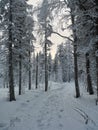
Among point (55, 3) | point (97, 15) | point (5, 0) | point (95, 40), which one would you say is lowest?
point (95, 40)

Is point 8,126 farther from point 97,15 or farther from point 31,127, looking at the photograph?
point 97,15

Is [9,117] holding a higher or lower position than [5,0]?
lower

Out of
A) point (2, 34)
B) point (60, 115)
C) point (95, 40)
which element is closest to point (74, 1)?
point (95, 40)

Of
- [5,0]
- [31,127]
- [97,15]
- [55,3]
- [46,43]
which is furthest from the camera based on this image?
[46,43]

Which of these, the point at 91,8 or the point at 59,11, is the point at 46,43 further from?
the point at 91,8

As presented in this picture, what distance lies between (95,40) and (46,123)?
5.59 meters

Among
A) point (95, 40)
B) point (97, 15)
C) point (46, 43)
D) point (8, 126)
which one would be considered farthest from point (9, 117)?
point (46, 43)

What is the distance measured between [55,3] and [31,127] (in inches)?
385

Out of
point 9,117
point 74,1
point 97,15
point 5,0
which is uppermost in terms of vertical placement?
point 5,0

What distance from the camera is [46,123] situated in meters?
9.34

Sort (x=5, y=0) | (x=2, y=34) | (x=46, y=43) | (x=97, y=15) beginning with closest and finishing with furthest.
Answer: (x=97, y=15) → (x=5, y=0) → (x=2, y=34) → (x=46, y=43)

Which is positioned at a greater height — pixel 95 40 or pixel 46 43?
pixel 46 43

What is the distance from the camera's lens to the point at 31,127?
8867 mm

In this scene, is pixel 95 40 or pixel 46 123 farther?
pixel 95 40
